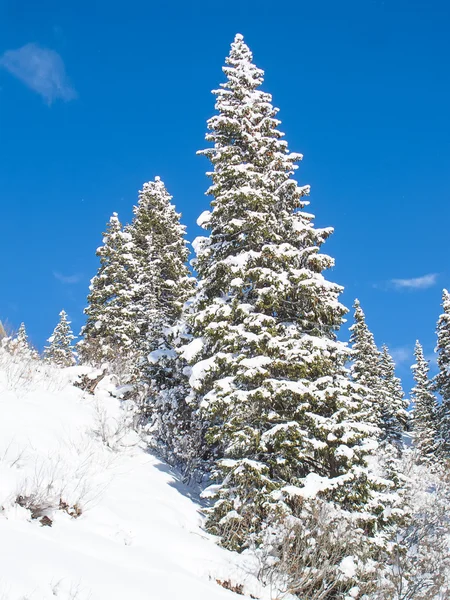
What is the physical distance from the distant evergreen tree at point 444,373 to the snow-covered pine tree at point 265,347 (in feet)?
60.4

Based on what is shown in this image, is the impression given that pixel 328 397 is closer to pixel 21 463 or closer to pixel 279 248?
pixel 279 248

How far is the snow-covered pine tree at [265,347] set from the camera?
914cm

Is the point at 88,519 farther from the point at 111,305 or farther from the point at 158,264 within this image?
the point at 111,305

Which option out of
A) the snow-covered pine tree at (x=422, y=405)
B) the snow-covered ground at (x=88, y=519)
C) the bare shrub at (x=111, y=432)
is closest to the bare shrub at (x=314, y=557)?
the snow-covered ground at (x=88, y=519)

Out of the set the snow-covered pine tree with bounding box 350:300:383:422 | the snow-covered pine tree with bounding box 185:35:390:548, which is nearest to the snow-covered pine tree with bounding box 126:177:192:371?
the snow-covered pine tree with bounding box 185:35:390:548

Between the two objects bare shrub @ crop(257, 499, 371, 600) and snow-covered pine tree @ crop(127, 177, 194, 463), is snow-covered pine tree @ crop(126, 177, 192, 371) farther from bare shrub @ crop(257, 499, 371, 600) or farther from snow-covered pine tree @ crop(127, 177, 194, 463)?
bare shrub @ crop(257, 499, 371, 600)

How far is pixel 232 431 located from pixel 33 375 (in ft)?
19.9

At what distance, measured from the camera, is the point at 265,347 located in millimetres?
10273

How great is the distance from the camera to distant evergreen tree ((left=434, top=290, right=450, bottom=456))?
87.4ft

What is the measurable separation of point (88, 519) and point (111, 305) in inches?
816

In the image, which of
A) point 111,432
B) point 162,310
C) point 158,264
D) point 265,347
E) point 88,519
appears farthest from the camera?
point 158,264

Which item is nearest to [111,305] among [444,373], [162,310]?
[162,310]

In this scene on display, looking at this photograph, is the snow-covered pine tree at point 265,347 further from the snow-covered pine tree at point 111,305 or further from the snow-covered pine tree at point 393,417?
the snow-covered pine tree at point 393,417

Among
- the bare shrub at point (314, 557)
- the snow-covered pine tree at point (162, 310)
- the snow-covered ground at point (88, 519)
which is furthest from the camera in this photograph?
the snow-covered pine tree at point (162, 310)
